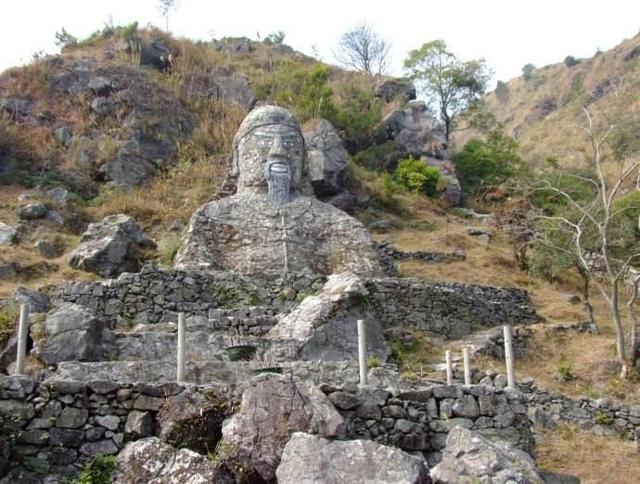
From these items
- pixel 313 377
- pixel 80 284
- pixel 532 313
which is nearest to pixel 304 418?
pixel 313 377

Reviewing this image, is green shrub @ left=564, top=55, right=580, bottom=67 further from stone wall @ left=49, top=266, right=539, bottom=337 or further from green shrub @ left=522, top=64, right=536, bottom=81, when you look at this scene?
stone wall @ left=49, top=266, right=539, bottom=337

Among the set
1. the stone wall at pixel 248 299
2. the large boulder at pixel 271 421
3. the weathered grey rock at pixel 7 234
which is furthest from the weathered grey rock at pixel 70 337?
the weathered grey rock at pixel 7 234

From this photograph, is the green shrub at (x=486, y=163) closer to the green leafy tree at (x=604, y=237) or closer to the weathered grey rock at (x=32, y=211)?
the green leafy tree at (x=604, y=237)

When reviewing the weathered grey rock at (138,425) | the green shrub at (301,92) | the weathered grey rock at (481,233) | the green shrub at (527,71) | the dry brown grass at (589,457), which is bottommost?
the dry brown grass at (589,457)

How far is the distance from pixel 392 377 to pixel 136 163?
1954 cm

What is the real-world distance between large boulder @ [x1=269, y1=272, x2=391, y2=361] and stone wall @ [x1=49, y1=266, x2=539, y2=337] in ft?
1.83

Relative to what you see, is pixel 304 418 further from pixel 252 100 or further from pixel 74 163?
pixel 252 100

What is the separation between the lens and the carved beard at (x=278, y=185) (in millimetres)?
17547

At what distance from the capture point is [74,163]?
2775cm

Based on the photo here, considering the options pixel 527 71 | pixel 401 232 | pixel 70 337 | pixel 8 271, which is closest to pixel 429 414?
pixel 70 337

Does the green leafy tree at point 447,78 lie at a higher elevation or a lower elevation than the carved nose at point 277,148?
higher

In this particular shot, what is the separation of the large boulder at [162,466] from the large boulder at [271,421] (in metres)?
0.26

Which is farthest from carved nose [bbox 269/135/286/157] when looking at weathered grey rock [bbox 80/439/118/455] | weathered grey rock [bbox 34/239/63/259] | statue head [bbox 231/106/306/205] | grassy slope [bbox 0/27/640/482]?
weathered grey rock [bbox 80/439/118/455]

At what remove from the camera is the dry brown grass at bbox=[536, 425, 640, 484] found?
30.3ft
